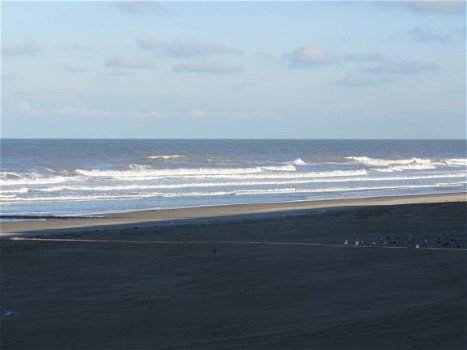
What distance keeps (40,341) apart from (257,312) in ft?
6.92

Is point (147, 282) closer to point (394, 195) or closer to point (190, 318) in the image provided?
point (190, 318)

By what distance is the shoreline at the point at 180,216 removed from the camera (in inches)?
659

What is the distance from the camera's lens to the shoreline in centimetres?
1675

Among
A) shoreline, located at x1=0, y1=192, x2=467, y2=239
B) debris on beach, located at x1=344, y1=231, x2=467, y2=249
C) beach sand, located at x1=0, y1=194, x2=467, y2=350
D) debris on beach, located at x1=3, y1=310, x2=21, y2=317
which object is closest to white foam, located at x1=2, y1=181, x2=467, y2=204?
shoreline, located at x1=0, y1=192, x2=467, y2=239

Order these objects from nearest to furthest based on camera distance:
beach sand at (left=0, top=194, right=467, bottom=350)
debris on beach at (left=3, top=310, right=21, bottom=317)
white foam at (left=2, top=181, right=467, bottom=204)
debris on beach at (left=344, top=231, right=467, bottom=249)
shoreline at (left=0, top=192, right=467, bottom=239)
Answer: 1. beach sand at (left=0, top=194, right=467, bottom=350)
2. debris on beach at (left=3, top=310, right=21, bottom=317)
3. debris on beach at (left=344, top=231, right=467, bottom=249)
4. shoreline at (left=0, top=192, right=467, bottom=239)
5. white foam at (left=2, top=181, right=467, bottom=204)

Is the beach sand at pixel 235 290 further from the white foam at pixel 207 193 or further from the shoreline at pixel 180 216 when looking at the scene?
the white foam at pixel 207 193

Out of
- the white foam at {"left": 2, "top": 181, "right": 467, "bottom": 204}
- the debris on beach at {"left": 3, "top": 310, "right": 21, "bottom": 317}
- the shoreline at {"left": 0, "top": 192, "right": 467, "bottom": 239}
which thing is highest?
the white foam at {"left": 2, "top": 181, "right": 467, "bottom": 204}

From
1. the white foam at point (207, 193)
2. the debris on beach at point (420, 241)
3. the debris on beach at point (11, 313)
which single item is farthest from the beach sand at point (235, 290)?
the white foam at point (207, 193)

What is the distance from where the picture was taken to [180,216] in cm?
1966

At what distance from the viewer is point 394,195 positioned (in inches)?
1081

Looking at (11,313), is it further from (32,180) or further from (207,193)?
(32,180)

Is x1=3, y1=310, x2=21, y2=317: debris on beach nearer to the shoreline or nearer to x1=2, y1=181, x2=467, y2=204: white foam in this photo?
the shoreline

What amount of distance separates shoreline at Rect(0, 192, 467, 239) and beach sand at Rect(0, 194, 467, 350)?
227cm

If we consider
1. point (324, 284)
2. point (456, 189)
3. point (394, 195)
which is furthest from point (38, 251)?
point (456, 189)
